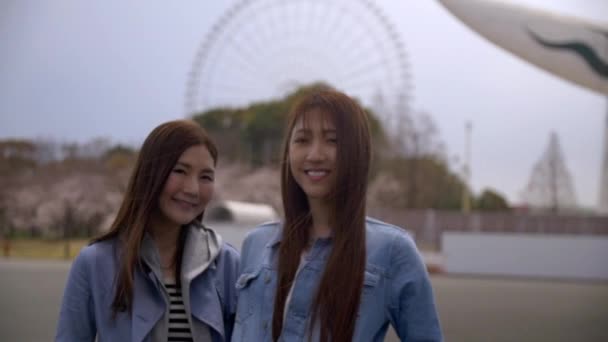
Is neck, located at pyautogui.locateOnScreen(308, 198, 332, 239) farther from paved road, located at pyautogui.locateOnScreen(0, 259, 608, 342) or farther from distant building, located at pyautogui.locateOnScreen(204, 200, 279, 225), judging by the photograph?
distant building, located at pyautogui.locateOnScreen(204, 200, 279, 225)

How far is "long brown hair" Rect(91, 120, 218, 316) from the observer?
2088 mm

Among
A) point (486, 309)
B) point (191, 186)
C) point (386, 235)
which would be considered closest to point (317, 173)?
point (386, 235)

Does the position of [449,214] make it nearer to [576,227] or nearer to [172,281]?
[576,227]

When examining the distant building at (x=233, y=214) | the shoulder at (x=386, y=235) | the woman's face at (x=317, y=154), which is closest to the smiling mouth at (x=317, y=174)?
the woman's face at (x=317, y=154)

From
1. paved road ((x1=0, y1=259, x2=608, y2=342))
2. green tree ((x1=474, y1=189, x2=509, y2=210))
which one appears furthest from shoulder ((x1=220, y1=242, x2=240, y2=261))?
green tree ((x1=474, y1=189, x2=509, y2=210))

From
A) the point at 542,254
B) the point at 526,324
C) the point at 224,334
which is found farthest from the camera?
the point at 542,254

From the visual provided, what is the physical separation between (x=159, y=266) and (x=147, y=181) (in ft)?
0.78

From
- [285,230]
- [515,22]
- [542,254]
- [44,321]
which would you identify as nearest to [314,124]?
[285,230]

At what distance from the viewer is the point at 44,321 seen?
791cm

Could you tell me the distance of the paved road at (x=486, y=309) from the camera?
7875 mm

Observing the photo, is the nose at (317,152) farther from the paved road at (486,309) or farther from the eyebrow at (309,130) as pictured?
the paved road at (486,309)

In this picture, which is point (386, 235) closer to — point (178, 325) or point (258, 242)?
point (258, 242)

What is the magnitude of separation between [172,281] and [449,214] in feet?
79.5

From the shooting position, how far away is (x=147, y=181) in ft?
6.93
